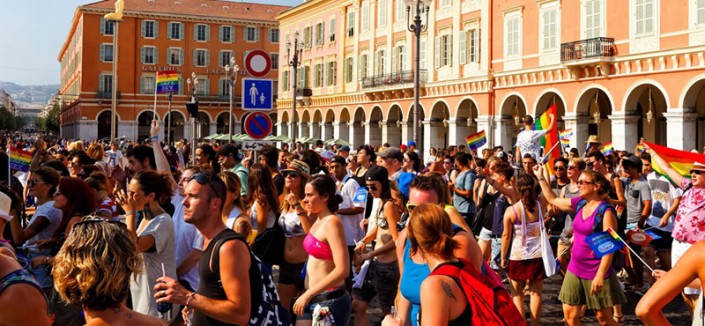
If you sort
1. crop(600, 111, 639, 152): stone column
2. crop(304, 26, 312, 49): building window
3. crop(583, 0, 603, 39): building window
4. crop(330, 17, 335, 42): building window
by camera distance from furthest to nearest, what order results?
crop(304, 26, 312, 49): building window
crop(330, 17, 335, 42): building window
crop(583, 0, 603, 39): building window
crop(600, 111, 639, 152): stone column

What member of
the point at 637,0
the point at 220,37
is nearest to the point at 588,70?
the point at 637,0

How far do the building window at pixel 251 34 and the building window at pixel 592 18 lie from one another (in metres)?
48.4

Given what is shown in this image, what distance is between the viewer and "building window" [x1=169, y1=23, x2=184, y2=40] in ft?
223

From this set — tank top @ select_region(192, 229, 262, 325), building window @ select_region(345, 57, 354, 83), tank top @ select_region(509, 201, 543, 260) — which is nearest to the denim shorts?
tank top @ select_region(192, 229, 262, 325)

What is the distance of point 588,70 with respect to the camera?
26266 millimetres

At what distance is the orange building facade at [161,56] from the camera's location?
6638cm

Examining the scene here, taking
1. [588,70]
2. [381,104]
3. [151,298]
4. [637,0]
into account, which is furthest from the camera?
[381,104]

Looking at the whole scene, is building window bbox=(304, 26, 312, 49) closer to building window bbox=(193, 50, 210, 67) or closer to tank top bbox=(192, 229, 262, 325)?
building window bbox=(193, 50, 210, 67)

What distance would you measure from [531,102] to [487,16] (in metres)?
4.64

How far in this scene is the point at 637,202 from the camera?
32.9 feet

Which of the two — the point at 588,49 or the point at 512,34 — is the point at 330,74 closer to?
the point at 512,34

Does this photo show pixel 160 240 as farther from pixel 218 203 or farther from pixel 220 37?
pixel 220 37

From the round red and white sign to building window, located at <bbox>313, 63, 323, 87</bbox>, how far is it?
3721 centimetres

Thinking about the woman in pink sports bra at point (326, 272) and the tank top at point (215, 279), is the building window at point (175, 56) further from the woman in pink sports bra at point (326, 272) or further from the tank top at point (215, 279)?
the tank top at point (215, 279)
